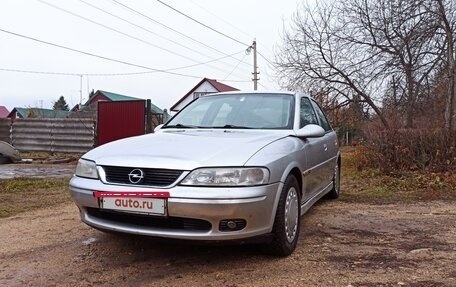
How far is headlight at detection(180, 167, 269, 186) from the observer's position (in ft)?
10.3

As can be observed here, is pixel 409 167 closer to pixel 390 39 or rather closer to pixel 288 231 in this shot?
pixel 390 39

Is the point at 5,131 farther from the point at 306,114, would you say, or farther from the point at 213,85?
the point at 213,85

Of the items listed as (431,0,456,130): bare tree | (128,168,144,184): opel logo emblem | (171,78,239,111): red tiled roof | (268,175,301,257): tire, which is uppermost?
(171,78,239,111): red tiled roof

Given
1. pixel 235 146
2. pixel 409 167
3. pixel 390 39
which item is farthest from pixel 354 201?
pixel 390 39

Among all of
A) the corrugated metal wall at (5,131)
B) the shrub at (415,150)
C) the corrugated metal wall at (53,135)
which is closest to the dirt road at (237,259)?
the shrub at (415,150)

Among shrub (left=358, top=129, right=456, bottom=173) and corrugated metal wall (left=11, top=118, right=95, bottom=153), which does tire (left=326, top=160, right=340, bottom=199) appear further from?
corrugated metal wall (left=11, top=118, right=95, bottom=153)

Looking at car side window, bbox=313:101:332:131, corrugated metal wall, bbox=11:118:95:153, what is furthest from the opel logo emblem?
corrugated metal wall, bbox=11:118:95:153

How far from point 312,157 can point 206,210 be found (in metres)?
1.81

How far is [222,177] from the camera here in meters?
3.17

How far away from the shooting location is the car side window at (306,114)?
471cm

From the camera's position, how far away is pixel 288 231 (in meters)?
3.69

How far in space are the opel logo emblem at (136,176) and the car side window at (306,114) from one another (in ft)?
6.20

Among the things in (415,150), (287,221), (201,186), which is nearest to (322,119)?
(287,221)

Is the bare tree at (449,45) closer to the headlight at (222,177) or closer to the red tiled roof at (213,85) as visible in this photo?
the headlight at (222,177)
